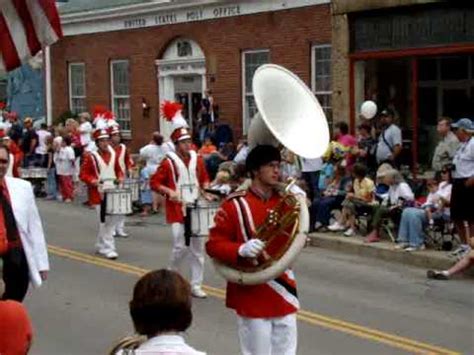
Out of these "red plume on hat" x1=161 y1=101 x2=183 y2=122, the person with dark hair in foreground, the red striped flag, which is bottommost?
the person with dark hair in foreground

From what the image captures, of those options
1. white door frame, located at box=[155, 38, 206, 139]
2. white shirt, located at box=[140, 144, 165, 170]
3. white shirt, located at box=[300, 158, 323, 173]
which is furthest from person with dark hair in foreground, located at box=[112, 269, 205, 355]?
white door frame, located at box=[155, 38, 206, 139]

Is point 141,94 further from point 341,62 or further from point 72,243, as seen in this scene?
point 72,243

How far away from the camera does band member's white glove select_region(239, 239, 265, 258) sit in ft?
20.7

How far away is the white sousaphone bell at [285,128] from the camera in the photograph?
641cm

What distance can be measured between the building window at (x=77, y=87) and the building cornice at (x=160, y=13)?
114cm

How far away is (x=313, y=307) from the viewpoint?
36.4 feet

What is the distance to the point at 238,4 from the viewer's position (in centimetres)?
2625

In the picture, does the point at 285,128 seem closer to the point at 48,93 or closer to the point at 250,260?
the point at 250,260

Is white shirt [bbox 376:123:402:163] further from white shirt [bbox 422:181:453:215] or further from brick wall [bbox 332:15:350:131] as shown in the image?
white shirt [bbox 422:181:453:215]

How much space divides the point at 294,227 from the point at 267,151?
54 centimetres

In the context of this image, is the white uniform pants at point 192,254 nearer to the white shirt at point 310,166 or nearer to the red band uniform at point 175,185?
the red band uniform at point 175,185

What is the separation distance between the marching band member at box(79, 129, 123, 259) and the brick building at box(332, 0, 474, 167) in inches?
315

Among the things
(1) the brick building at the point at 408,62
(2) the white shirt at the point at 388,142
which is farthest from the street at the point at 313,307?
(1) the brick building at the point at 408,62

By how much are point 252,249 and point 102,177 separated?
870 cm
